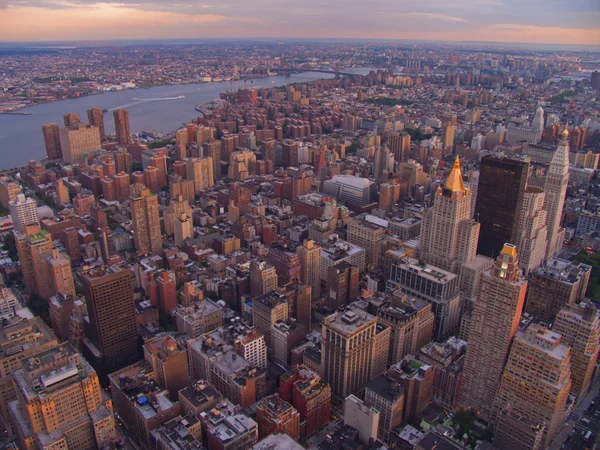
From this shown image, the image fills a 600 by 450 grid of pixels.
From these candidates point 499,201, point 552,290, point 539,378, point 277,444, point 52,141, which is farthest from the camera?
point 52,141

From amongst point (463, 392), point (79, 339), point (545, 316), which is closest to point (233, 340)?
point (79, 339)

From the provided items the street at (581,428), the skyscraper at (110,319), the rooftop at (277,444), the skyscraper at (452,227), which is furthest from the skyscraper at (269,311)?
the street at (581,428)

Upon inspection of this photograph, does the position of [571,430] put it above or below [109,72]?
below

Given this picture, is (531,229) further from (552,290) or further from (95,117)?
(95,117)

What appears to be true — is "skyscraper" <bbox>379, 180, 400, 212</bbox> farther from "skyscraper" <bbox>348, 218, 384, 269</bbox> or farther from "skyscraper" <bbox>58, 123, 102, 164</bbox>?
"skyscraper" <bbox>58, 123, 102, 164</bbox>

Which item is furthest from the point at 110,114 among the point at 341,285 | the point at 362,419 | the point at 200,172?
the point at 362,419

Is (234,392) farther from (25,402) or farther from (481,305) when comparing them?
(481,305)

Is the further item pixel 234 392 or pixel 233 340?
pixel 233 340
